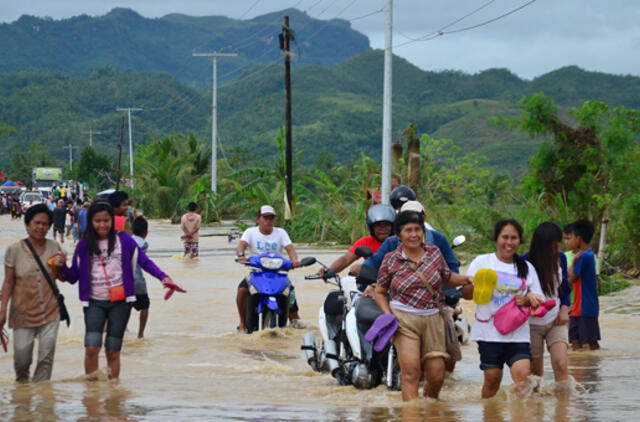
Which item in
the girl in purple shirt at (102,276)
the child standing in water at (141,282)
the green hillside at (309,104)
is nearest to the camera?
the girl in purple shirt at (102,276)

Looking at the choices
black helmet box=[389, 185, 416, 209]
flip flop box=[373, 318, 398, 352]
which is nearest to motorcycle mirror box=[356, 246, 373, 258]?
flip flop box=[373, 318, 398, 352]

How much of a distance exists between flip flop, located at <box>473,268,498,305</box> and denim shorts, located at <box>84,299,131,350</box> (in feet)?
8.97

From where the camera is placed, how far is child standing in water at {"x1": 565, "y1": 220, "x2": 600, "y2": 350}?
363 inches

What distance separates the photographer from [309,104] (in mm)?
152875

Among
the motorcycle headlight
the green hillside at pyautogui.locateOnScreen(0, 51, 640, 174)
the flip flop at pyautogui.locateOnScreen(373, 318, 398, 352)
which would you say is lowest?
the flip flop at pyautogui.locateOnScreen(373, 318, 398, 352)

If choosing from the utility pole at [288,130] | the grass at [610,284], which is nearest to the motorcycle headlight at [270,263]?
the grass at [610,284]

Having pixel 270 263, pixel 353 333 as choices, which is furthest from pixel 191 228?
pixel 353 333

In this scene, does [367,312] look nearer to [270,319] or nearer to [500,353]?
[500,353]

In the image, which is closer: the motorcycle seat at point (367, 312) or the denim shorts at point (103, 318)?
the motorcycle seat at point (367, 312)

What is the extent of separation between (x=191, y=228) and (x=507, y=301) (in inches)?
682

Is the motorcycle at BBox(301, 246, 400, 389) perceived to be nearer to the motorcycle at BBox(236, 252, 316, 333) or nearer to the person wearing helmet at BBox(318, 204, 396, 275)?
the person wearing helmet at BBox(318, 204, 396, 275)

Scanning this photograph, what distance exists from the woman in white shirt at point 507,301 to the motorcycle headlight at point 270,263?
3.78 metres

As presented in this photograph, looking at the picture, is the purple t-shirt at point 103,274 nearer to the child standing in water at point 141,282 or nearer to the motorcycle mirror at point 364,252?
the motorcycle mirror at point 364,252

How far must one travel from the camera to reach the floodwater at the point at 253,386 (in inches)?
263
